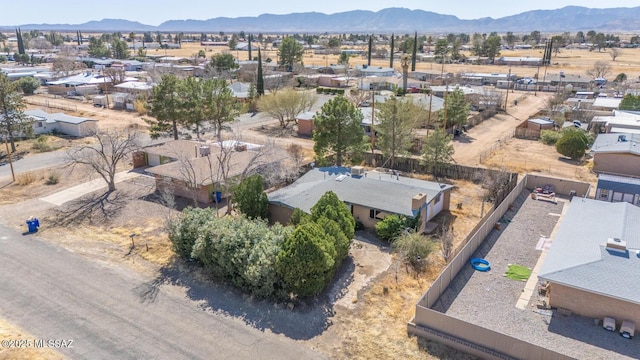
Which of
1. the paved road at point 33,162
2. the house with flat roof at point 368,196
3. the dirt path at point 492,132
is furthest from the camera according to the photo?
the dirt path at point 492,132

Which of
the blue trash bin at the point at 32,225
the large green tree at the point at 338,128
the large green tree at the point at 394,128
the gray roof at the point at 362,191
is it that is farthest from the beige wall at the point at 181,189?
the large green tree at the point at 394,128

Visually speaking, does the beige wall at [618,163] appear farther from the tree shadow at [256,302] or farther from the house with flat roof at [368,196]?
the tree shadow at [256,302]

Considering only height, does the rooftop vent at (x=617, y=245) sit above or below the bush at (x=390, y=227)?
above

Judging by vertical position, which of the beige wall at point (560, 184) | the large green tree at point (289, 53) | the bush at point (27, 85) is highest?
the large green tree at point (289, 53)

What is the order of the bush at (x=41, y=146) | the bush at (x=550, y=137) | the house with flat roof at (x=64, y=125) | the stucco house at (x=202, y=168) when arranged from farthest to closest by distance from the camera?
the house with flat roof at (x=64, y=125) < the bush at (x=550, y=137) < the bush at (x=41, y=146) < the stucco house at (x=202, y=168)

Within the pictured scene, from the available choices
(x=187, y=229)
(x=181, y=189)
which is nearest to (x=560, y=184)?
(x=187, y=229)

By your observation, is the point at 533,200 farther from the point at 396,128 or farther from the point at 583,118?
the point at 583,118

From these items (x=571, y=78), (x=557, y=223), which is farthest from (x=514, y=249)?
(x=571, y=78)

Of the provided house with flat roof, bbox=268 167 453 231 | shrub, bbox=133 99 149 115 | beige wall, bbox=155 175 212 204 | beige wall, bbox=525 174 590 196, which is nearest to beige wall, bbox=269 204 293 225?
house with flat roof, bbox=268 167 453 231
